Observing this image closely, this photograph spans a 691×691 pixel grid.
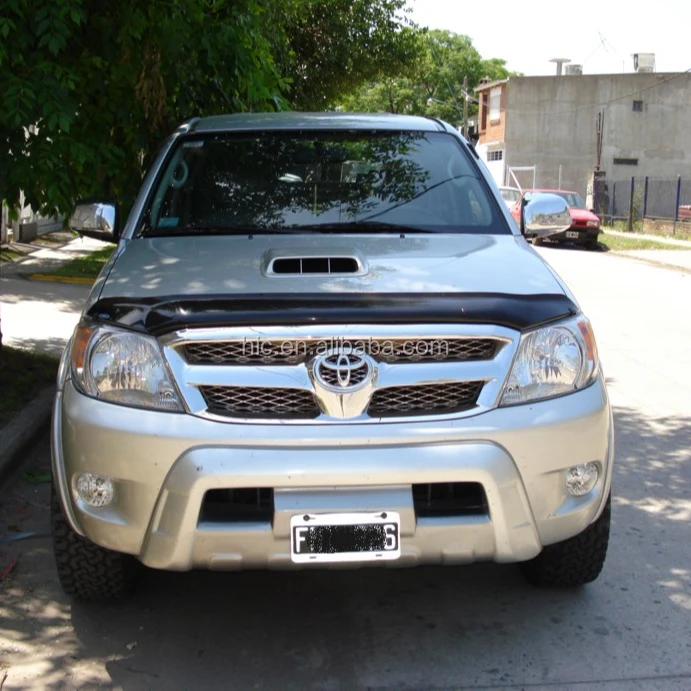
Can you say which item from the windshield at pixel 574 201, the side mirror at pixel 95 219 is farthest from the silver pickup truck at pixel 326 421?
the windshield at pixel 574 201

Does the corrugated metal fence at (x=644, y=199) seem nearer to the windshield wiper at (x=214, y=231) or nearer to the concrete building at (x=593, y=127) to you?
the concrete building at (x=593, y=127)

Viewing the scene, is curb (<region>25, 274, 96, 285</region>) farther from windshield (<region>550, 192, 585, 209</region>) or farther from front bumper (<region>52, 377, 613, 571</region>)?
windshield (<region>550, 192, 585, 209</region>)

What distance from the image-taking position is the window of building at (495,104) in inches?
2064

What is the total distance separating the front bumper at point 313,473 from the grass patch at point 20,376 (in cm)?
291

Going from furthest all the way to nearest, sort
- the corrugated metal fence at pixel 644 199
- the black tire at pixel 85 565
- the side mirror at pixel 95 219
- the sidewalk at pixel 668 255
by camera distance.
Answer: the corrugated metal fence at pixel 644 199 < the sidewalk at pixel 668 255 < the side mirror at pixel 95 219 < the black tire at pixel 85 565

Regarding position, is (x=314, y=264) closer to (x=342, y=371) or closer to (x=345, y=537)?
(x=342, y=371)

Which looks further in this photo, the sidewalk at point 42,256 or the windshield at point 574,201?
the windshield at point 574,201

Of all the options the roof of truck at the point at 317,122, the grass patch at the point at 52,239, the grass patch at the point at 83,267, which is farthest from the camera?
the grass patch at the point at 52,239

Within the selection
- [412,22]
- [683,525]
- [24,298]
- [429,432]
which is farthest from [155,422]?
[412,22]

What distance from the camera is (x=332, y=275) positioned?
11.8 ft

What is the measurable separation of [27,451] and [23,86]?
6.66 feet

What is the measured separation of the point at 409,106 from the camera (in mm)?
82062

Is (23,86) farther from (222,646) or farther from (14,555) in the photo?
(222,646)

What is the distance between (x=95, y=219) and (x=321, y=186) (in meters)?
1.05
